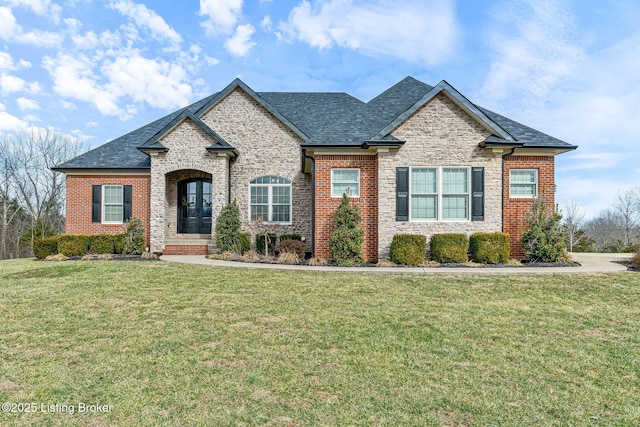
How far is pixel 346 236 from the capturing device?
38.0 feet

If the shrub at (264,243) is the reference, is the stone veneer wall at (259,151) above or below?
above

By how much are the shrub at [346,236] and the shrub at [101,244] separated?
381 inches

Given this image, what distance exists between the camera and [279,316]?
5.98 metres

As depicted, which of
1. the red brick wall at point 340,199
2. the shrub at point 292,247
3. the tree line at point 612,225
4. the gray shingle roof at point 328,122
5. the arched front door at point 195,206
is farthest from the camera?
the tree line at point 612,225

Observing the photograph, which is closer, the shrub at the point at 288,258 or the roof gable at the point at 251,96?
the shrub at the point at 288,258

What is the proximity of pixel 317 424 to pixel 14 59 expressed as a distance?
27.0 meters

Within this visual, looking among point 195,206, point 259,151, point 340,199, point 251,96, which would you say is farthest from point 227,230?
point 251,96

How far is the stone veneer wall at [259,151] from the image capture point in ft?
53.4

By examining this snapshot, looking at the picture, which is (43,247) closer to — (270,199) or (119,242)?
(119,242)

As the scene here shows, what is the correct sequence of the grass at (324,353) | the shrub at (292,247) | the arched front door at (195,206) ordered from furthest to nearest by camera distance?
the arched front door at (195,206) → the shrub at (292,247) → the grass at (324,353)

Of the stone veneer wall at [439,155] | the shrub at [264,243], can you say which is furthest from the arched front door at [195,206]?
the stone veneer wall at [439,155]

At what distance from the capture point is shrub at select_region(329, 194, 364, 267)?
38.0 feet

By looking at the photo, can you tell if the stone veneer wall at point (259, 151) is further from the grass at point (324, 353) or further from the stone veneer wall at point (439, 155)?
the grass at point (324, 353)

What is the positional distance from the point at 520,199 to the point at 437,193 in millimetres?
3578
